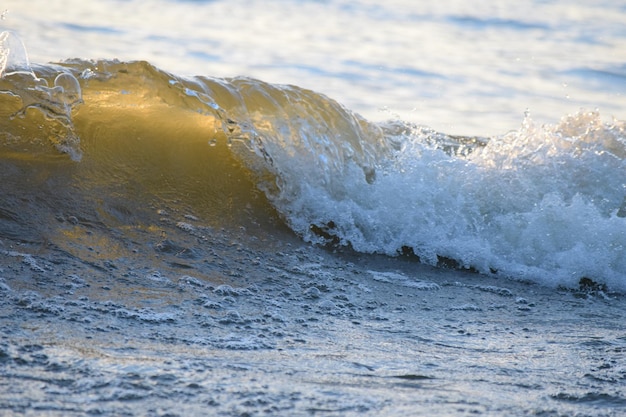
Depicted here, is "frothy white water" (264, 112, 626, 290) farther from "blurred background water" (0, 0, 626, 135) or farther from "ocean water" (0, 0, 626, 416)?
"blurred background water" (0, 0, 626, 135)

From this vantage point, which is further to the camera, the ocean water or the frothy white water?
the frothy white water

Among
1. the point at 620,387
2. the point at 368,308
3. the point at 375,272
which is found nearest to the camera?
the point at 620,387

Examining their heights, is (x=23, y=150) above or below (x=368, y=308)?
above

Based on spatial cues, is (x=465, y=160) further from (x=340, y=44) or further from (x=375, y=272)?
(x=340, y=44)

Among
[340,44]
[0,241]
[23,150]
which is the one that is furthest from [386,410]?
[340,44]

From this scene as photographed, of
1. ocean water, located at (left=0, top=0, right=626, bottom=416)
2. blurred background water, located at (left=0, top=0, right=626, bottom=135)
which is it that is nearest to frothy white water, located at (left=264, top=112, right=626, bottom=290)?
ocean water, located at (left=0, top=0, right=626, bottom=416)

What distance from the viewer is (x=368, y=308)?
11.1 feet

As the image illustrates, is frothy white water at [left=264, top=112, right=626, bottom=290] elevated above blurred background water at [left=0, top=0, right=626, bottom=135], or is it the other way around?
blurred background water at [left=0, top=0, right=626, bottom=135]

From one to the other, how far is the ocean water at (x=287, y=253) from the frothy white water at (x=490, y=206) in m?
0.01

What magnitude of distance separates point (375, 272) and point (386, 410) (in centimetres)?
201

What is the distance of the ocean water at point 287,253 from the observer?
7.39 feet

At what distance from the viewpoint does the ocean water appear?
225 centimetres

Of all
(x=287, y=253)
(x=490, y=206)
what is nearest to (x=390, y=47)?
(x=490, y=206)

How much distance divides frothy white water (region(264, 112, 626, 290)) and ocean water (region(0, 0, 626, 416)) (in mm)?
13
